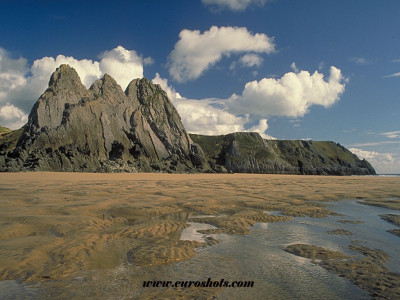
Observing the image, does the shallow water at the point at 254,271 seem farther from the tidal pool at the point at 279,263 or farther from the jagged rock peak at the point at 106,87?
the jagged rock peak at the point at 106,87

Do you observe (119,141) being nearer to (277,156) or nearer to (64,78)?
(64,78)

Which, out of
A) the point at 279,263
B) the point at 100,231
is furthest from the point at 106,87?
the point at 279,263

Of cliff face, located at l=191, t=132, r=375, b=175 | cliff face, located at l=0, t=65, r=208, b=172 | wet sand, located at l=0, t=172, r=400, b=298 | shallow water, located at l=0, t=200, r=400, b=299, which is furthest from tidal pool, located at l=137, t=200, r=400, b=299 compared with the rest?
cliff face, located at l=191, t=132, r=375, b=175

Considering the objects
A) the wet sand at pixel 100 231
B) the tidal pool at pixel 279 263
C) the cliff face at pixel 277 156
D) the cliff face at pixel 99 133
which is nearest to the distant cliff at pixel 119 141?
the cliff face at pixel 99 133

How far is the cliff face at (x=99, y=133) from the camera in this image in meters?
38.5

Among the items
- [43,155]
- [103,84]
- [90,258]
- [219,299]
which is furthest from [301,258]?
[103,84]

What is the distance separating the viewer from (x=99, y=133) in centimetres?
4803

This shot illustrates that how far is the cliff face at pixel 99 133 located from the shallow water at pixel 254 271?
36316 mm

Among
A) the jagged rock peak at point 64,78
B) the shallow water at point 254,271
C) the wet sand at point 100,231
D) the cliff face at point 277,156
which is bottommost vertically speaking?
the wet sand at point 100,231

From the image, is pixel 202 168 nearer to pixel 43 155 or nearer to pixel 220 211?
pixel 43 155

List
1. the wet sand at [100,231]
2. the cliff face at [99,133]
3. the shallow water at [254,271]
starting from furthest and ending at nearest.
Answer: the cliff face at [99,133] → the wet sand at [100,231] → the shallow water at [254,271]

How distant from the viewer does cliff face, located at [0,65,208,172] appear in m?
38.5

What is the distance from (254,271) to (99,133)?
49388 mm

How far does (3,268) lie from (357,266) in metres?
5.52
